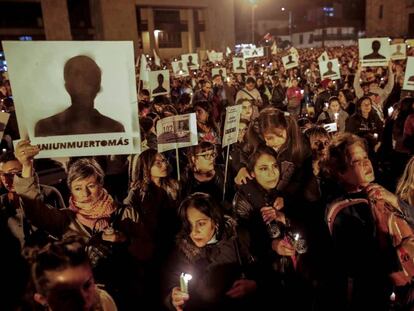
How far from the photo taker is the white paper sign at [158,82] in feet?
29.7

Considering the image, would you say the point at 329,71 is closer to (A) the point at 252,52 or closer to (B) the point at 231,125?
(B) the point at 231,125

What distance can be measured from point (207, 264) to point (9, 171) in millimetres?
1695

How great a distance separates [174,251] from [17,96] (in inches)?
67.2

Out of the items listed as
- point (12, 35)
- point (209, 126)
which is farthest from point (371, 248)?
point (12, 35)

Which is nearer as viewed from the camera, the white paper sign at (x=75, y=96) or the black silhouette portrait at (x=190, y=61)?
the white paper sign at (x=75, y=96)

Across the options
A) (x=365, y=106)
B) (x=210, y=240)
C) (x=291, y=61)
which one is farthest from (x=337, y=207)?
(x=291, y=61)

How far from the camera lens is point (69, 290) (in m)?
2.00

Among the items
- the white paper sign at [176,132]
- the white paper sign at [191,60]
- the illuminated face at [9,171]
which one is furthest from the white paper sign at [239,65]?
the illuminated face at [9,171]

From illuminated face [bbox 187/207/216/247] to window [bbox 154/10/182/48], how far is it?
1682 inches

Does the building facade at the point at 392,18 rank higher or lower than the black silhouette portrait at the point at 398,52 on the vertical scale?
higher

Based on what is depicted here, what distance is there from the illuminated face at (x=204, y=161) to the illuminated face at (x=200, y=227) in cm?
140

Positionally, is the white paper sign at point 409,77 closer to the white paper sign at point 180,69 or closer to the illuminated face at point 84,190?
the illuminated face at point 84,190

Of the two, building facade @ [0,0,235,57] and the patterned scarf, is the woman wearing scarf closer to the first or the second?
the patterned scarf

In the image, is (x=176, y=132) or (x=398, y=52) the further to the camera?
(x=398, y=52)
